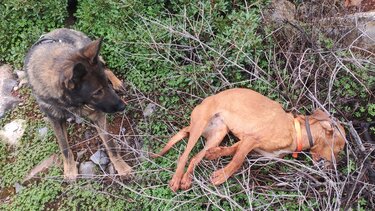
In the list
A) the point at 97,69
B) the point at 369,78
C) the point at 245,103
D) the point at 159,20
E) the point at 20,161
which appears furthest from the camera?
the point at 159,20

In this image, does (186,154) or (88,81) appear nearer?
(88,81)

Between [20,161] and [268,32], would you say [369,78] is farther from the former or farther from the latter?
[20,161]

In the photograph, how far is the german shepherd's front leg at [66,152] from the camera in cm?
497

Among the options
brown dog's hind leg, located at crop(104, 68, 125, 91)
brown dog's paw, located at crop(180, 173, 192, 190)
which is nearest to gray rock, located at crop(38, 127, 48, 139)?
brown dog's hind leg, located at crop(104, 68, 125, 91)

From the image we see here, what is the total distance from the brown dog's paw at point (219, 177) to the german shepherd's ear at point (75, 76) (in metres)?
1.65

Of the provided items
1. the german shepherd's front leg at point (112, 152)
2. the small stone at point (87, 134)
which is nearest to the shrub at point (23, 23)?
the small stone at point (87, 134)

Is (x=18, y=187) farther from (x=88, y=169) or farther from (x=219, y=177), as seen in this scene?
(x=219, y=177)

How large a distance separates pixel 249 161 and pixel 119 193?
1.50 m

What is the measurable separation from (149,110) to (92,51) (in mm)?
1432

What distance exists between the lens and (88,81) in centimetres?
425

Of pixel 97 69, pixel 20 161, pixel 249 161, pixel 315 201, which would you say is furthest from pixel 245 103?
pixel 20 161

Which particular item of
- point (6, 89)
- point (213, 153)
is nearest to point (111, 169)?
point (213, 153)

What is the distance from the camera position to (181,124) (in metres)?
5.20

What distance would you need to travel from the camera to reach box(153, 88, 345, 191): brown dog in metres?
4.44
